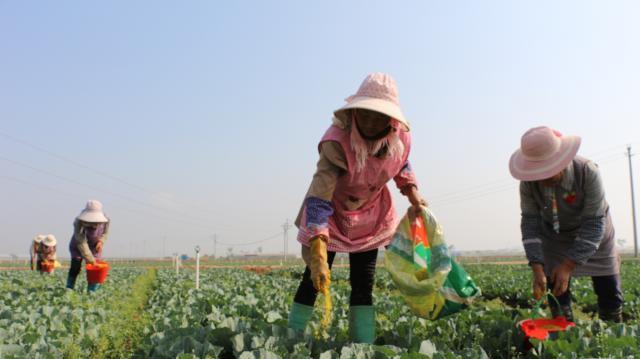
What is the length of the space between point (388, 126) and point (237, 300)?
4211 millimetres

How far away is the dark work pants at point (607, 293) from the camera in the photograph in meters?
3.62

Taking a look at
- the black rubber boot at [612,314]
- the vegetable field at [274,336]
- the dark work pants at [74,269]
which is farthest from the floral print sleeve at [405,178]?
the dark work pants at [74,269]

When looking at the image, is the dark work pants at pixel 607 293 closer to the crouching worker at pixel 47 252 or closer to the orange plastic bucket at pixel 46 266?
the crouching worker at pixel 47 252

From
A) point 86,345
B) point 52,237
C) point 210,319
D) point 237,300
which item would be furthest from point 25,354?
point 52,237

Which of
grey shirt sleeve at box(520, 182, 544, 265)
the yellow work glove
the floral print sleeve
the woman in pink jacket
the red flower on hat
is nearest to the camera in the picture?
the yellow work glove

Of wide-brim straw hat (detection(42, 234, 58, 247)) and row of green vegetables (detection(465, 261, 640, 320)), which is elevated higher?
wide-brim straw hat (detection(42, 234, 58, 247))

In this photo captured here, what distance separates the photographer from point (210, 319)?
426 cm

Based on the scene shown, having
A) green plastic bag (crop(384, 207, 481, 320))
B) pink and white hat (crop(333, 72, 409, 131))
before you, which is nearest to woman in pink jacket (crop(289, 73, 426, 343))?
pink and white hat (crop(333, 72, 409, 131))

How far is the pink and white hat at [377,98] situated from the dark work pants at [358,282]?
916 mm

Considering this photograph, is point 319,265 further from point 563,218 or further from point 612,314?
point 612,314

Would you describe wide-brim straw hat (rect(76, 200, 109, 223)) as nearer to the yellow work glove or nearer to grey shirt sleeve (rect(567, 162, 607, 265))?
the yellow work glove

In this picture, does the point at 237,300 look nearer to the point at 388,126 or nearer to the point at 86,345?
the point at 86,345

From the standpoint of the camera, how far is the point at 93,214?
22.9 feet

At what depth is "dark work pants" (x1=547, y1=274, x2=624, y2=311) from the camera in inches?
142
